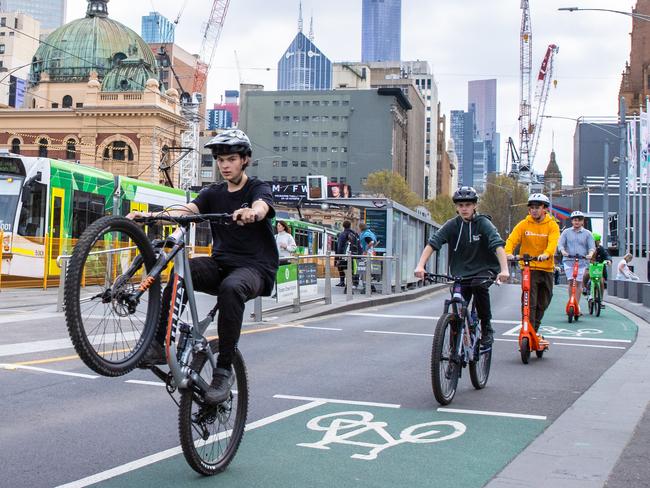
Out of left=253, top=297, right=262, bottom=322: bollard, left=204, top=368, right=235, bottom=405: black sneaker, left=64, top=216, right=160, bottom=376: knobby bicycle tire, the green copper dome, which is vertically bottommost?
left=253, top=297, right=262, bottom=322: bollard

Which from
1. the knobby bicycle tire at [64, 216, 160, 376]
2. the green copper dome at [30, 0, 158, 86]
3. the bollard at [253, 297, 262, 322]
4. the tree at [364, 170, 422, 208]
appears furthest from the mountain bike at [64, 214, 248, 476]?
the tree at [364, 170, 422, 208]

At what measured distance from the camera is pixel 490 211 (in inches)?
4710

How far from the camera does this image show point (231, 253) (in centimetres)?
502

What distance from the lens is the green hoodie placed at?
7.84 m

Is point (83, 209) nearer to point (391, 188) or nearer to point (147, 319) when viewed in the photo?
point (147, 319)

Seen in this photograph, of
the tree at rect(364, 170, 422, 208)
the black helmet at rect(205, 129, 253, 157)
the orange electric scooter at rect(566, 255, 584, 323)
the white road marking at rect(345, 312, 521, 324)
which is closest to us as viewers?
the black helmet at rect(205, 129, 253, 157)

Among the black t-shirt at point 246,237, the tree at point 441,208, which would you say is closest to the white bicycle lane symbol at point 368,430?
the black t-shirt at point 246,237

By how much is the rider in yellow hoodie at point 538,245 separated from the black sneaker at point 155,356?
6209mm

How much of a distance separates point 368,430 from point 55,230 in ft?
60.7

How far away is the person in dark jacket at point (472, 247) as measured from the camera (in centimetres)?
782

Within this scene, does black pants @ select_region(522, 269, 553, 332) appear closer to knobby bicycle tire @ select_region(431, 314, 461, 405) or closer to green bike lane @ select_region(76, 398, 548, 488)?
knobby bicycle tire @ select_region(431, 314, 461, 405)

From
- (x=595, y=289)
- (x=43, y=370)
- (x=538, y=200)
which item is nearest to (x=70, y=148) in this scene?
(x=595, y=289)

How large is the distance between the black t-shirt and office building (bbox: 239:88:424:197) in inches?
5519

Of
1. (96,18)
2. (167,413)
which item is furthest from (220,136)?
(96,18)
